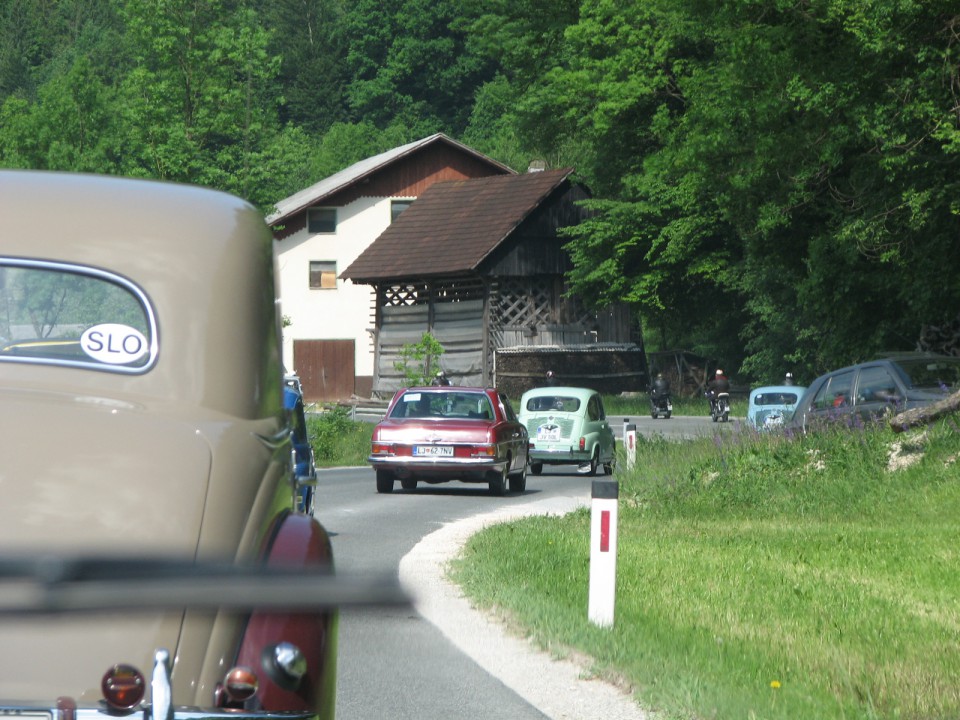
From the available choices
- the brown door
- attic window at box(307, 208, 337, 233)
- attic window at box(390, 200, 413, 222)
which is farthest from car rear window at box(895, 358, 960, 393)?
attic window at box(390, 200, 413, 222)

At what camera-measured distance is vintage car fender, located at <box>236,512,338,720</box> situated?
3850 mm

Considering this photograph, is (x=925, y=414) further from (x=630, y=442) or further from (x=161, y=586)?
(x=161, y=586)

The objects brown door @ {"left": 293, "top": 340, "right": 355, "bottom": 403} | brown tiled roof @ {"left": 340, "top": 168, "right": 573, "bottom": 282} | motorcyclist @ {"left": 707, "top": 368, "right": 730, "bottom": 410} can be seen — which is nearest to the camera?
motorcyclist @ {"left": 707, "top": 368, "right": 730, "bottom": 410}

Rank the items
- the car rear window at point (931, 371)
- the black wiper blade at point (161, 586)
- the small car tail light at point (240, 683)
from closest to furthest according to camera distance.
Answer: the black wiper blade at point (161, 586) → the small car tail light at point (240, 683) → the car rear window at point (931, 371)

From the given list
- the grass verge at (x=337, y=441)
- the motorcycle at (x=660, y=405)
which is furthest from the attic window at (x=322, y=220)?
the grass verge at (x=337, y=441)

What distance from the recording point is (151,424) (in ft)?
13.6

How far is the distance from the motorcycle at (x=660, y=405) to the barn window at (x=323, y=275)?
82.7 feet

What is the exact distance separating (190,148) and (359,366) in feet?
76.5

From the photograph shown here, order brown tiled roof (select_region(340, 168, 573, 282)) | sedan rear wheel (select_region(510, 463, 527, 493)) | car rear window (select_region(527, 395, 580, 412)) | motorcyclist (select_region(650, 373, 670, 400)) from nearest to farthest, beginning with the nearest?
sedan rear wheel (select_region(510, 463, 527, 493)), car rear window (select_region(527, 395, 580, 412)), motorcyclist (select_region(650, 373, 670, 400)), brown tiled roof (select_region(340, 168, 573, 282))

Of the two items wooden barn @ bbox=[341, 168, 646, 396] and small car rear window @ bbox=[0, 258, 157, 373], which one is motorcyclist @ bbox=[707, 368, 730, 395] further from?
small car rear window @ bbox=[0, 258, 157, 373]

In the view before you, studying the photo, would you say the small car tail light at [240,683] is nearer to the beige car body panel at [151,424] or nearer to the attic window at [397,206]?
the beige car body panel at [151,424]

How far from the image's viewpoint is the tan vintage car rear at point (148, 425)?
3691 mm

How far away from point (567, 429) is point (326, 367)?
4457 cm

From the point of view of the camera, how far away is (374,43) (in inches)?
4299
